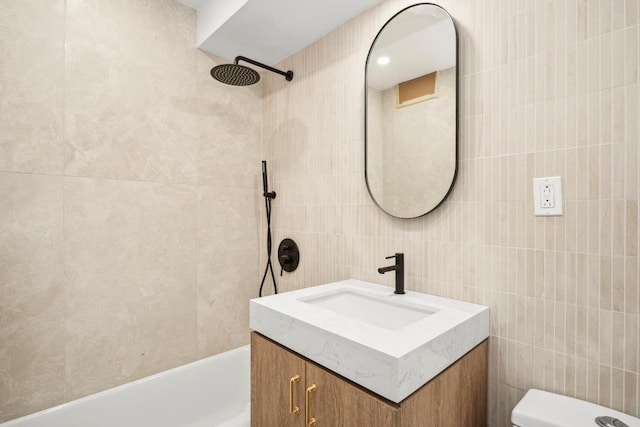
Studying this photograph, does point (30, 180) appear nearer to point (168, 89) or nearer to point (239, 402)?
point (168, 89)

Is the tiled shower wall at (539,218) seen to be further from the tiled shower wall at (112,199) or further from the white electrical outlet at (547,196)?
the tiled shower wall at (112,199)

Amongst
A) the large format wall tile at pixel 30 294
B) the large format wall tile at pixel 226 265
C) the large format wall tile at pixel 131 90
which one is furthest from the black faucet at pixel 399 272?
the large format wall tile at pixel 30 294

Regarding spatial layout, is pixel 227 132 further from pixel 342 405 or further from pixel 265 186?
pixel 342 405

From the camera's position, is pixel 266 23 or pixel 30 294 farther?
pixel 266 23

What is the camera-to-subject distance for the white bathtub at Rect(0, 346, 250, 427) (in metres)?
1.45

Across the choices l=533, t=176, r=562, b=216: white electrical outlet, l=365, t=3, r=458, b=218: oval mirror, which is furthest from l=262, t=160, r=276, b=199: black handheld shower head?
l=533, t=176, r=562, b=216: white electrical outlet

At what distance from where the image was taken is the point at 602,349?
3.19ft

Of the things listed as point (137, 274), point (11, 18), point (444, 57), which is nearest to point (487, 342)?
point (444, 57)

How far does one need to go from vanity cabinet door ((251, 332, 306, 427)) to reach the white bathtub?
64 centimetres

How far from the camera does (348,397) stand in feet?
3.00

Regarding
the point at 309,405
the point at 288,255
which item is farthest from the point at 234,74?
the point at 309,405

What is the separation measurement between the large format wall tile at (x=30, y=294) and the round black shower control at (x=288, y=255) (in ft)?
3.51

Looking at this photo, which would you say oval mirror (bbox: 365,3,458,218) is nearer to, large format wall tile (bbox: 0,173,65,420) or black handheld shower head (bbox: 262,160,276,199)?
black handheld shower head (bbox: 262,160,276,199)

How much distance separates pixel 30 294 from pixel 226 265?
909 millimetres
